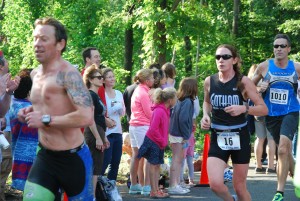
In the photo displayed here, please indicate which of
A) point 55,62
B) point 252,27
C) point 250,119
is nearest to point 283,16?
point 252,27

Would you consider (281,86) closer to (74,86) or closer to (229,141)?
(229,141)

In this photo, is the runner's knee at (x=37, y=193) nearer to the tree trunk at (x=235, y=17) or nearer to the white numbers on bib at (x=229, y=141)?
the white numbers on bib at (x=229, y=141)

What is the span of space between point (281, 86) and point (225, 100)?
2377 mm

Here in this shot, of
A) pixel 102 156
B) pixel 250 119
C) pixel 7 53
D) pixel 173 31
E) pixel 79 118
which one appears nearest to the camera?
pixel 79 118

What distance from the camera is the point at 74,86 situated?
635 cm

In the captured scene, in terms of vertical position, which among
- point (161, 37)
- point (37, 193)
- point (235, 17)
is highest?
point (235, 17)

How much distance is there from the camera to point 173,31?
62.1 ft

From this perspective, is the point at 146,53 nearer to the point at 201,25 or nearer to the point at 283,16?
the point at 201,25

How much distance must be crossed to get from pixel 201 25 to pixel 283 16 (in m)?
17.7

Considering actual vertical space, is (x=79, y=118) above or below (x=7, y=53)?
below

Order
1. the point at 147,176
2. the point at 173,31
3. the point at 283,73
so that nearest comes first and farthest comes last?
the point at 283,73 → the point at 147,176 → the point at 173,31

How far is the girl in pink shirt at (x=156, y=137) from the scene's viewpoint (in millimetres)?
11057

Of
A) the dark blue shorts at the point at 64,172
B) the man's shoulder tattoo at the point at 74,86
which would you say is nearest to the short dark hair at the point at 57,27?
the man's shoulder tattoo at the point at 74,86

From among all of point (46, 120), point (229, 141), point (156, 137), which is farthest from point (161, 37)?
point (46, 120)
